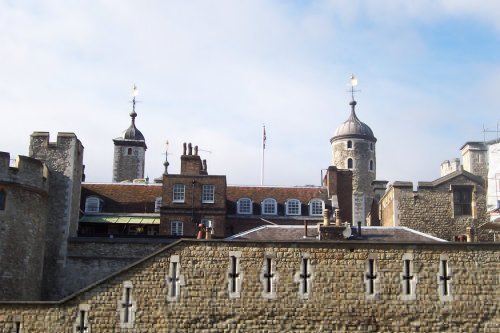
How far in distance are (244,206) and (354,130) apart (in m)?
24.5

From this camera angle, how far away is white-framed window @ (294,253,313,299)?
2697cm

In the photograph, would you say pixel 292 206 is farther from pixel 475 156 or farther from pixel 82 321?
pixel 82 321

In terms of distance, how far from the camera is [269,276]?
27094mm

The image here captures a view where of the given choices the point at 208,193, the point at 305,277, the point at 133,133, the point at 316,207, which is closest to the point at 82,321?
the point at 305,277

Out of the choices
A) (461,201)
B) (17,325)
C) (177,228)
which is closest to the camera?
(17,325)

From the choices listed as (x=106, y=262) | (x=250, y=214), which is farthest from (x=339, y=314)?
(x=250, y=214)

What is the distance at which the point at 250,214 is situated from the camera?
4725 cm

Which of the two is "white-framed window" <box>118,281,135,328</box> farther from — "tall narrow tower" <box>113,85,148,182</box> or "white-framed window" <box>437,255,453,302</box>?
"tall narrow tower" <box>113,85,148,182</box>

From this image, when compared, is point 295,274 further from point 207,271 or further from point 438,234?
point 438,234

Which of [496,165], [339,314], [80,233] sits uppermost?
[496,165]

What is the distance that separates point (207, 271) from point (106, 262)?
13087mm

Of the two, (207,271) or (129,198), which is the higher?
(129,198)

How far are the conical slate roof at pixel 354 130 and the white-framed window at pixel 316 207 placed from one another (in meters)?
22.3

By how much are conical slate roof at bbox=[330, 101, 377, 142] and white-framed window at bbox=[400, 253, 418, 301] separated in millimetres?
42723
